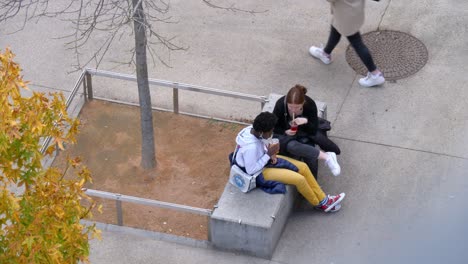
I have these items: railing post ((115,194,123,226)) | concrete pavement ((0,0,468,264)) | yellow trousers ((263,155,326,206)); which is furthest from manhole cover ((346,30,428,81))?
railing post ((115,194,123,226))

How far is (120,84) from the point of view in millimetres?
11227

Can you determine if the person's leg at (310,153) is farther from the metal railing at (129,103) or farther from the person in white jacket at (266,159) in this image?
the metal railing at (129,103)

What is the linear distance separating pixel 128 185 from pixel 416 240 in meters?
3.01

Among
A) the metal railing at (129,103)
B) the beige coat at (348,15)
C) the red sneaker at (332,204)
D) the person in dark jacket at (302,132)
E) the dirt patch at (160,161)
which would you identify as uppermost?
the beige coat at (348,15)

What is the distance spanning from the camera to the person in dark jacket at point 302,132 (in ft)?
30.2

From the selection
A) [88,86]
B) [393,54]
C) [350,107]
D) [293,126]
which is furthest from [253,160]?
[393,54]

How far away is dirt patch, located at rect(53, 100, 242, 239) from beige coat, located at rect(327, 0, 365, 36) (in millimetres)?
1696

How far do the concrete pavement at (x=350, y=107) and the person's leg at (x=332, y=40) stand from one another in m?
0.22

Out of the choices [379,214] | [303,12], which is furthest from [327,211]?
[303,12]

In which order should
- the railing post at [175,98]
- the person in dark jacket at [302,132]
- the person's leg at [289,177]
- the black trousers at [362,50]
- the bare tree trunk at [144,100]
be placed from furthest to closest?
1. the black trousers at [362,50]
2. the railing post at [175,98]
3. the person in dark jacket at [302,132]
4. the bare tree trunk at [144,100]
5. the person's leg at [289,177]

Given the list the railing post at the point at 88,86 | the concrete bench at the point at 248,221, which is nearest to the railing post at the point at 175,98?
the railing post at the point at 88,86

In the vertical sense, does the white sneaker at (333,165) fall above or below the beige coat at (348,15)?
below

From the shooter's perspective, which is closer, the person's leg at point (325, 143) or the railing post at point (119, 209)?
the railing post at point (119, 209)

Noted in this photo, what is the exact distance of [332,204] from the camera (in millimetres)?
9328
